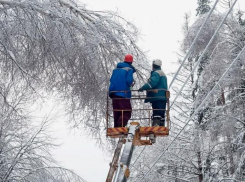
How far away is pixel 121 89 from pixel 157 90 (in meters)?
0.60

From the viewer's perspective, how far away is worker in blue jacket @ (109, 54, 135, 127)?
6.01 meters

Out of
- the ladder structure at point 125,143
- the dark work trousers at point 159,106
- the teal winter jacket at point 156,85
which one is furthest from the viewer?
the dark work trousers at point 159,106

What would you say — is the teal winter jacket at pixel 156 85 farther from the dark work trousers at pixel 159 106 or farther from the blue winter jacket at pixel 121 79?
the blue winter jacket at pixel 121 79

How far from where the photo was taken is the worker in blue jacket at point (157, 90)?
6305 mm

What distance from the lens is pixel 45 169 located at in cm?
1102

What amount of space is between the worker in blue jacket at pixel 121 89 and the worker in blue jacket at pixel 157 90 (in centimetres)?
33

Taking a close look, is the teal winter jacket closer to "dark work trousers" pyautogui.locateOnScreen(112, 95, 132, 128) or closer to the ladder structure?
the ladder structure

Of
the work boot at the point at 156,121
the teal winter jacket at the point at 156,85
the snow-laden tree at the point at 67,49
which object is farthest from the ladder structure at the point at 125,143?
the snow-laden tree at the point at 67,49

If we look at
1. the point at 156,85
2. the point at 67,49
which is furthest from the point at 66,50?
the point at 156,85

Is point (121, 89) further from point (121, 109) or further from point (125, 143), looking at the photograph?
point (125, 143)

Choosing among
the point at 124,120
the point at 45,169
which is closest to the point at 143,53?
the point at 124,120

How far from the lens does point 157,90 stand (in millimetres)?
6320

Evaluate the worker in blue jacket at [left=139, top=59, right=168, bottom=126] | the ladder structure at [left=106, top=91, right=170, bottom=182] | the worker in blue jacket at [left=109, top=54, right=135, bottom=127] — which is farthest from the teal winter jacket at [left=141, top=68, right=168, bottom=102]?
the worker in blue jacket at [left=109, top=54, right=135, bottom=127]

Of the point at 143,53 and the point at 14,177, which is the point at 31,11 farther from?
the point at 14,177
